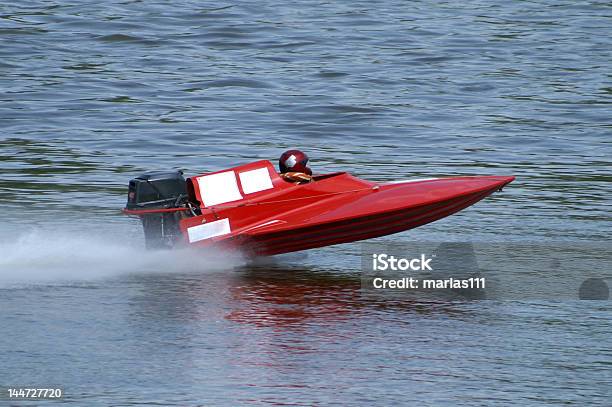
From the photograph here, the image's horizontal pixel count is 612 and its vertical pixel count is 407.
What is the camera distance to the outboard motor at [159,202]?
1079cm

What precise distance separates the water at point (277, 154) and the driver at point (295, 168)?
87 cm

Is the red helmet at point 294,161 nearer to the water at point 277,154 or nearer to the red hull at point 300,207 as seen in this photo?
the red hull at point 300,207

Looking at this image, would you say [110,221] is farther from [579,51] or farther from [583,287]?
[579,51]

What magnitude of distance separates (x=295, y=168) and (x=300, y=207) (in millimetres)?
429

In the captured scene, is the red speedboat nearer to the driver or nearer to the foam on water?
the driver

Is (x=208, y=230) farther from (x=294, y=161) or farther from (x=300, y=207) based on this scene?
(x=294, y=161)

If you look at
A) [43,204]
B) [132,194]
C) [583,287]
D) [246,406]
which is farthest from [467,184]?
[43,204]

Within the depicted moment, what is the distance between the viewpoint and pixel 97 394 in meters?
7.70

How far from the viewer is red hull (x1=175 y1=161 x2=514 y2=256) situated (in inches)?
422

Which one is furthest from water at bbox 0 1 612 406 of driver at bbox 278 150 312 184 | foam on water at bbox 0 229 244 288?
driver at bbox 278 150 312 184

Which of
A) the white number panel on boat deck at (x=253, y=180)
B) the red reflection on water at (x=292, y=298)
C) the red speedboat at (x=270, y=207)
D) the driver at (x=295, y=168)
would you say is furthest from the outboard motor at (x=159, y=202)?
the driver at (x=295, y=168)

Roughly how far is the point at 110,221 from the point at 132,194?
7.80ft

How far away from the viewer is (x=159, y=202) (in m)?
10.8

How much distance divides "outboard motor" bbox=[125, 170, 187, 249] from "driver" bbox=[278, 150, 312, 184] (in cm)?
96
